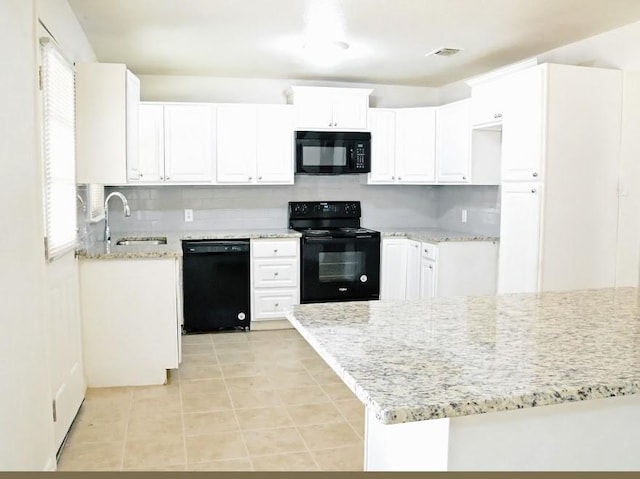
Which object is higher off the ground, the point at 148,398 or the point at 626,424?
the point at 626,424

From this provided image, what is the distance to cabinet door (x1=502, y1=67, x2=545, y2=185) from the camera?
12.0 feet

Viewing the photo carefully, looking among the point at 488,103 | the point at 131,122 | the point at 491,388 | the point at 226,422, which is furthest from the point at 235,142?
the point at 491,388

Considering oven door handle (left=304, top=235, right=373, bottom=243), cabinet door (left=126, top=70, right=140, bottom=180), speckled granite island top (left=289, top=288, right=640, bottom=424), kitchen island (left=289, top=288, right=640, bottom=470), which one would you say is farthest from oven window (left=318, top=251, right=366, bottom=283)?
kitchen island (left=289, top=288, right=640, bottom=470)

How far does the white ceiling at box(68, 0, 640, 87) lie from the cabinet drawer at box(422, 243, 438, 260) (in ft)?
5.05

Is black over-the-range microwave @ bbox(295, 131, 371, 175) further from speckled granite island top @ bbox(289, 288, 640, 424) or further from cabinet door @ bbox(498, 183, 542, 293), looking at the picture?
speckled granite island top @ bbox(289, 288, 640, 424)

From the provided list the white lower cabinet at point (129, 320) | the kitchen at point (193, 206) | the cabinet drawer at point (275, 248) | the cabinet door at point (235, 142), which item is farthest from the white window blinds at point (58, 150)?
the cabinet drawer at point (275, 248)

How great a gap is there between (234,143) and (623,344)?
164 inches

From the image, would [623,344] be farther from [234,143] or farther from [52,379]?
[234,143]

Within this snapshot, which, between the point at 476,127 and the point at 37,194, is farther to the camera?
the point at 476,127

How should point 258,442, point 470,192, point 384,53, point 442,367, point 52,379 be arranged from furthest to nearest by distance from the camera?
point 470,192 → point 384,53 → point 258,442 → point 52,379 → point 442,367

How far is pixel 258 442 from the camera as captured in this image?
9.54 ft

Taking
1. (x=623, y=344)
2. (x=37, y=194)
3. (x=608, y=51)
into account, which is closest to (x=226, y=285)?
(x=37, y=194)

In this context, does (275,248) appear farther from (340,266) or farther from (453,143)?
(453,143)

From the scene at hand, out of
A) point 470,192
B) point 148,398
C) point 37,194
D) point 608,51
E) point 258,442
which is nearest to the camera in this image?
point 37,194
